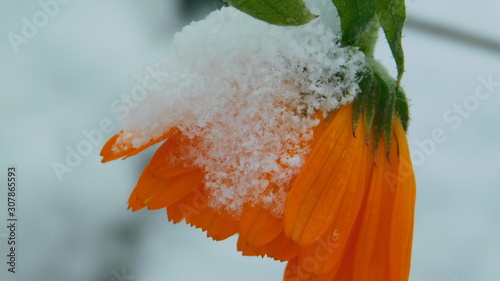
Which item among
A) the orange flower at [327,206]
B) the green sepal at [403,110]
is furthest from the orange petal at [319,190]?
the green sepal at [403,110]

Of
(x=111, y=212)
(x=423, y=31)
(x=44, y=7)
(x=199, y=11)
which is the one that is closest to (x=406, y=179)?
(x=423, y=31)

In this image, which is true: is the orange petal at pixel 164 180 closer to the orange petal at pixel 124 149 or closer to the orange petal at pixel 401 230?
the orange petal at pixel 124 149

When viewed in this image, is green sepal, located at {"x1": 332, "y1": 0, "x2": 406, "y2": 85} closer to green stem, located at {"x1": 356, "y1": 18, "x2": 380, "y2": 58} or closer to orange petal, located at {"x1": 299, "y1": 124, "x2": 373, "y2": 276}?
green stem, located at {"x1": 356, "y1": 18, "x2": 380, "y2": 58}

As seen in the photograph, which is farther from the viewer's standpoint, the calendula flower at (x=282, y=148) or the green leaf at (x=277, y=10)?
the calendula flower at (x=282, y=148)

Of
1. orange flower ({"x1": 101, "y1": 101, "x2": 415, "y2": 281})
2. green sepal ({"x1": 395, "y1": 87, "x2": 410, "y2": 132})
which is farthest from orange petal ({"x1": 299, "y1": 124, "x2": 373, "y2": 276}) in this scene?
green sepal ({"x1": 395, "y1": 87, "x2": 410, "y2": 132})

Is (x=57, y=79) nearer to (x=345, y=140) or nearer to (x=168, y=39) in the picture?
(x=168, y=39)

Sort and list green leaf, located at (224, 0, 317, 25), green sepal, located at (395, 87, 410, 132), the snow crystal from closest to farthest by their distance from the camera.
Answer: green leaf, located at (224, 0, 317, 25) < the snow crystal < green sepal, located at (395, 87, 410, 132)
